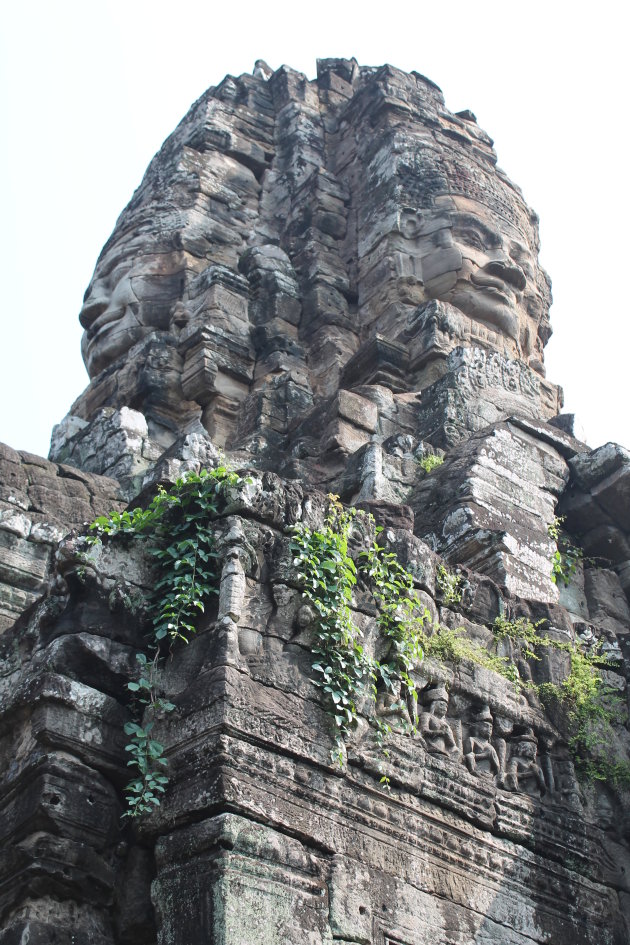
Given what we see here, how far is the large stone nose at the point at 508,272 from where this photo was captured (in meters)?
15.2

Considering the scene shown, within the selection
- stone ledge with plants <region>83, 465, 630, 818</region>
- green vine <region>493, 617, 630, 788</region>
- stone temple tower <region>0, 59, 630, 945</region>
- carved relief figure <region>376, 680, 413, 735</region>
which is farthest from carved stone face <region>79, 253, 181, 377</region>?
carved relief figure <region>376, 680, 413, 735</region>

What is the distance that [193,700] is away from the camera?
566 centimetres

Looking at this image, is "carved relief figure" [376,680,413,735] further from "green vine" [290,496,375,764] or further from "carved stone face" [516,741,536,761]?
"carved stone face" [516,741,536,761]

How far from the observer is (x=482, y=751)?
22.8 feet

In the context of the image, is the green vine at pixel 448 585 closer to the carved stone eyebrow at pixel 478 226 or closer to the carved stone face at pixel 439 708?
the carved stone face at pixel 439 708

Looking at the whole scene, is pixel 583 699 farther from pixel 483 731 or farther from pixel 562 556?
pixel 562 556

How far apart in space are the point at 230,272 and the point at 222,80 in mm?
Answer: 7085

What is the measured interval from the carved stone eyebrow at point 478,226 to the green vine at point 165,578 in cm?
998

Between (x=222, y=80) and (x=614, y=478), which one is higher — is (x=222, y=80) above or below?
above

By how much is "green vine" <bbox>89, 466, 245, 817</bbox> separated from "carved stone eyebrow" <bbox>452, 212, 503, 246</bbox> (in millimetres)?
9984

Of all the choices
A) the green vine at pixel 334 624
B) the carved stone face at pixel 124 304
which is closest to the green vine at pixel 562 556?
the green vine at pixel 334 624

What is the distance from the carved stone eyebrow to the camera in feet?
52.0

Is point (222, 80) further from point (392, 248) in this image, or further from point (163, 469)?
point (163, 469)

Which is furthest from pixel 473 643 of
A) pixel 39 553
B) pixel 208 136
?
pixel 208 136
